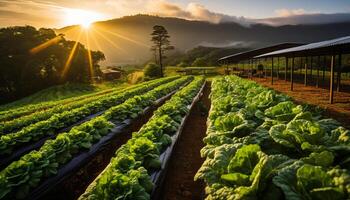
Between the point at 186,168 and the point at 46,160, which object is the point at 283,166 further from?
the point at 46,160

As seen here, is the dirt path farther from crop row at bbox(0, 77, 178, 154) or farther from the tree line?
the tree line

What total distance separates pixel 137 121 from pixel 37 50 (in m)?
36.4

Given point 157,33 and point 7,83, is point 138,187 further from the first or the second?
point 157,33

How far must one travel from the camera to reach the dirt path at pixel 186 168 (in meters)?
5.12

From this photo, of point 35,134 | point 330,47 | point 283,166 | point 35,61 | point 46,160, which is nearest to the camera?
point 283,166

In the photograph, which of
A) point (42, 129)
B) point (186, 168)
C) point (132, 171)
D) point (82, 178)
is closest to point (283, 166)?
point (132, 171)

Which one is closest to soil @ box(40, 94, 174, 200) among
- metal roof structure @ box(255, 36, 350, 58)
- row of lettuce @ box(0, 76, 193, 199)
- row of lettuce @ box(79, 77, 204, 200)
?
row of lettuce @ box(0, 76, 193, 199)

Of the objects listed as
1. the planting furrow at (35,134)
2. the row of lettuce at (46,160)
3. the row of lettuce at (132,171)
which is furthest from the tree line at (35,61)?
the row of lettuce at (132,171)

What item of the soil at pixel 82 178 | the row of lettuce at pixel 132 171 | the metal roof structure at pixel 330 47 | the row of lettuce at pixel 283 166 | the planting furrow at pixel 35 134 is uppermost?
the metal roof structure at pixel 330 47

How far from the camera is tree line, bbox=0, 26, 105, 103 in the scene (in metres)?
37.1

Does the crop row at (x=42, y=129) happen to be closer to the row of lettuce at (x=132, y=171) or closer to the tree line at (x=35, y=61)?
the row of lettuce at (x=132, y=171)

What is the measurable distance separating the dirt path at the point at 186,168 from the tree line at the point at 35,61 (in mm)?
36681

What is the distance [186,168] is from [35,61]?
132ft

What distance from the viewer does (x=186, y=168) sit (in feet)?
20.6
